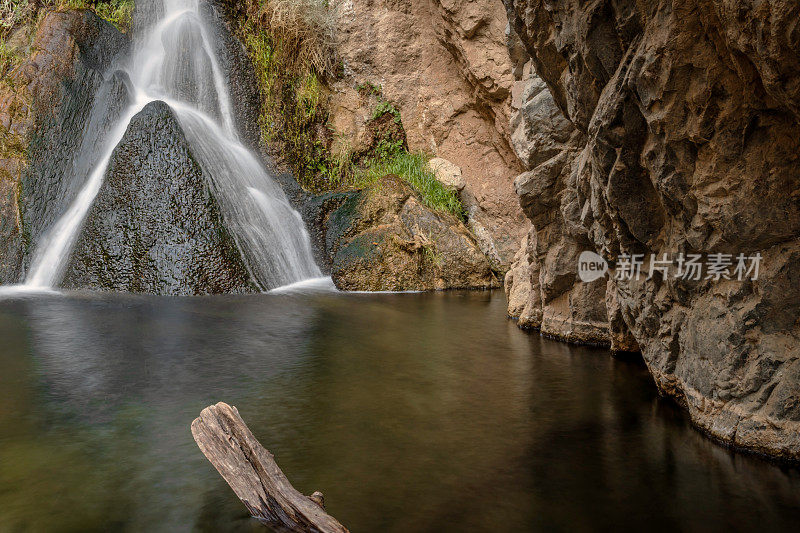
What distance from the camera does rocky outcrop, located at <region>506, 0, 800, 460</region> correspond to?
2400mm

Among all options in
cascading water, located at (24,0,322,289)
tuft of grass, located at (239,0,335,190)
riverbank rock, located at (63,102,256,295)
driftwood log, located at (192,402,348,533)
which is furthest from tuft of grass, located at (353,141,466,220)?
driftwood log, located at (192,402,348,533)

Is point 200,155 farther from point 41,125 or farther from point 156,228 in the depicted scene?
→ point 41,125

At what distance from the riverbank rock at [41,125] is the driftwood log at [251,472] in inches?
316

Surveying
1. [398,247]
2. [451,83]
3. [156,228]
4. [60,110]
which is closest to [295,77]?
[451,83]

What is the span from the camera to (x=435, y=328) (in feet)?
19.9

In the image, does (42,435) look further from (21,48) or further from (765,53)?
(21,48)

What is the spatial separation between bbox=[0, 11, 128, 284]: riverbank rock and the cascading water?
285 millimetres

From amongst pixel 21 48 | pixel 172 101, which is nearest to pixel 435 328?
pixel 172 101

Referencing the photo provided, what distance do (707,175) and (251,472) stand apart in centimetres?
231

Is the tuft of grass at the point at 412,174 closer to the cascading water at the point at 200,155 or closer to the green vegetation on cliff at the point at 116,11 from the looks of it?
the cascading water at the point at 200,155

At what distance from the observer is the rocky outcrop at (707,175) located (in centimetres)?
240

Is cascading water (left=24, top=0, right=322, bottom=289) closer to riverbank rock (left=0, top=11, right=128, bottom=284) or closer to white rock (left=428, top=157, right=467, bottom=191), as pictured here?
riverbank rock (left=0, top=11, right=128, bottom=284)

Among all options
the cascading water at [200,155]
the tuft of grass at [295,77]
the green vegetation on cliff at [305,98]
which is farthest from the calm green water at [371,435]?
the tuft of grass at [295,77]

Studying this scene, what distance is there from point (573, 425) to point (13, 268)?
27.9 feet
